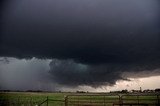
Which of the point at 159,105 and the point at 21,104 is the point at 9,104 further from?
the point at 159,105

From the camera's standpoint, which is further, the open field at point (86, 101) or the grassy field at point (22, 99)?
the grassy field at point (22, 99)

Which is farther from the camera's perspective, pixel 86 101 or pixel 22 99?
pixel 22 99

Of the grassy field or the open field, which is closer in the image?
the open field

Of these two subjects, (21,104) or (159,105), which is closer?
(159,105)

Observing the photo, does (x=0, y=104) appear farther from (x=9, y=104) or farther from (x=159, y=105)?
(x=159, y=105)

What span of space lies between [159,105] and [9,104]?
50.6 feet

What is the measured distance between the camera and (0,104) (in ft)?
93.9

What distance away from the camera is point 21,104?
29.2 metres

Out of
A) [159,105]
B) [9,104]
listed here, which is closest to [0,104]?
[9,104]

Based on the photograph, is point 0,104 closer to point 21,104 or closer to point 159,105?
point 21,104

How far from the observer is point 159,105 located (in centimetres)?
2197

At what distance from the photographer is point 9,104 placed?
94.2 ft

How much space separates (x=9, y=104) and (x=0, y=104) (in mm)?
924

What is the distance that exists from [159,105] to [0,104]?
16203mm
